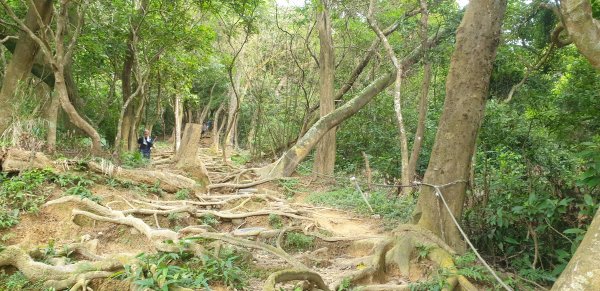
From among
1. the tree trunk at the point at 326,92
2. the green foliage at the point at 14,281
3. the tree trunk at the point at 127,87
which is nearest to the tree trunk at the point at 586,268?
the green foliage at the point at 14,281

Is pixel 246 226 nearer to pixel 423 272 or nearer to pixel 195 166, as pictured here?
pixel 195 166

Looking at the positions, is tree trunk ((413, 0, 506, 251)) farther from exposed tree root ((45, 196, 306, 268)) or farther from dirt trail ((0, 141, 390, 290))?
exposed tree root ((45, 196, 306, 268))

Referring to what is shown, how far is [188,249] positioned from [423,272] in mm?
2475

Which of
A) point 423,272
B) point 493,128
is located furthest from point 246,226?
point 493,128

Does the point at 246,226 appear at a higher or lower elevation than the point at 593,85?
lower

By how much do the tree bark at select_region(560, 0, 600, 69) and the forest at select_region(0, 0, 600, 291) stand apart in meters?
0.01

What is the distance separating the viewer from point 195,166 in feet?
31.4

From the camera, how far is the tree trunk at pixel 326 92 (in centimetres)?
1223

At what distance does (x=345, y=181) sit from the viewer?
11.2 m

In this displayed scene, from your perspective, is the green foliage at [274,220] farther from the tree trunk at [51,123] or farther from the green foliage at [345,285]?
the tree trunk at [51,123]

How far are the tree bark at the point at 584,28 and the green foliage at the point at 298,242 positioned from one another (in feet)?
13.4

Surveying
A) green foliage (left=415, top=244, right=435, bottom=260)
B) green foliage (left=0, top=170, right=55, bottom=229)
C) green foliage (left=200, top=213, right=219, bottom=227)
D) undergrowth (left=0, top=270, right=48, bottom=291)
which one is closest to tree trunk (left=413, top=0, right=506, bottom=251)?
green foliage (left=415, top=244, right=435, bottom=260)

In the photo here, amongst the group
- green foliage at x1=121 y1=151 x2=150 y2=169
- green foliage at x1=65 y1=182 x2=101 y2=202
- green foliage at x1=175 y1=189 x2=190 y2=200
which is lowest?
green foliage at x1=175 y1=189 x2=190 y2=200

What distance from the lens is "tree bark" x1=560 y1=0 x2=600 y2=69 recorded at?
348cm
